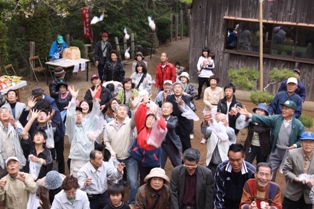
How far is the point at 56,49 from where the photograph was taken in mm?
13961

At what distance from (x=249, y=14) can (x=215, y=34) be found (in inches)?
50.8

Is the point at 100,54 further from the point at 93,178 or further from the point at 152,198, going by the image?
the point at 152,198

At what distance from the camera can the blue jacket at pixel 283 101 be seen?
7.17 meters

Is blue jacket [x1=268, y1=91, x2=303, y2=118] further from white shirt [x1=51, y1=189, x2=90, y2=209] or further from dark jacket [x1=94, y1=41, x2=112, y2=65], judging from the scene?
dark jacket [x1=94, y1=41, x2=112, y2=65]

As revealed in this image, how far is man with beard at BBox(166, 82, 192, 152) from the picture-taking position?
747 cm

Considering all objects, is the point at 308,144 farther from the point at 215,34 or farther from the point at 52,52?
the point at 52,52

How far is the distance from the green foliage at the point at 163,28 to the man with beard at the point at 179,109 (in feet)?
47.3

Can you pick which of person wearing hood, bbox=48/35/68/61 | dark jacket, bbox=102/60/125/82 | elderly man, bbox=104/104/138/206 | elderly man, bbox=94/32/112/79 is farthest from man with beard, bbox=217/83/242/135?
person wearing hood, bbox=48/35/68/61

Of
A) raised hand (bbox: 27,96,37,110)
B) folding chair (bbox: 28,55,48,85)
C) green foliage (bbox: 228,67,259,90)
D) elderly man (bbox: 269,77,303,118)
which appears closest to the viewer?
raised hand (bbox: 27,96,37,110)

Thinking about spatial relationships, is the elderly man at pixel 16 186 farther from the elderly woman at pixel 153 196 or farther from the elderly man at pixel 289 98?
the elderly man at pixel 289 98

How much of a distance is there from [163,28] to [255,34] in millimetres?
10031

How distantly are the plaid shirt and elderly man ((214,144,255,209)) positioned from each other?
2.18ft

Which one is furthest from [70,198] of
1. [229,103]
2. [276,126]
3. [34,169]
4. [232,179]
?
[229,103]

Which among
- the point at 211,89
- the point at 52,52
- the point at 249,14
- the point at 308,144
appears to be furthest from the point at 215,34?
the point at 308,144
